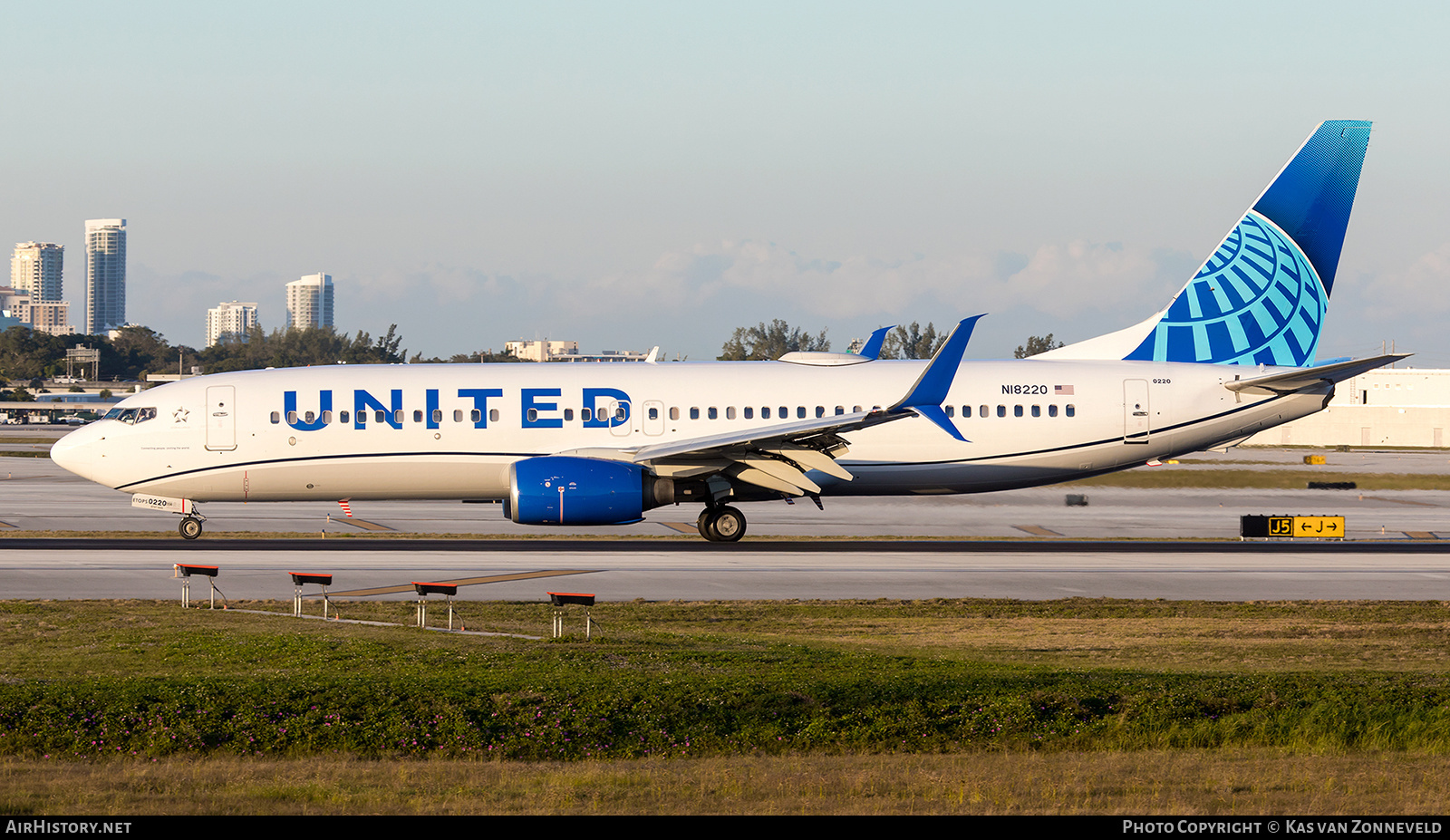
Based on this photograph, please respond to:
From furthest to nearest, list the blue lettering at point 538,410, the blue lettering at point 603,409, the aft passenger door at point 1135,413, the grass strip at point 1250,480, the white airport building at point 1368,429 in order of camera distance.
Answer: the white airport building at point 1368,429, the grass strip at point 1250,480, the aft passenger door at point 1135,413, the blue lettering at point 603,409, the blue lettering at point 538,410

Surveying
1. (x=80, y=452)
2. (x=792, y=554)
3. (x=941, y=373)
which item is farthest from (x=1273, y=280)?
(x=80, y=452)

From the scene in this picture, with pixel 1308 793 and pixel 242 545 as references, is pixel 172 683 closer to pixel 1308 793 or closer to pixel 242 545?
pixel 1308 793

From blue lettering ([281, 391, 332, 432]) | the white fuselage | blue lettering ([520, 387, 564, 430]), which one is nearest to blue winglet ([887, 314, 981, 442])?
the white fuselage

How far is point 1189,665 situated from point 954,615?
4.78 m

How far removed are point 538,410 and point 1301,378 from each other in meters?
18.7

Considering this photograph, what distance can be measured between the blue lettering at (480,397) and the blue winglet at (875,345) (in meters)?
Answer: 10.0

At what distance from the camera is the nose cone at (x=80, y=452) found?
30.9 meters

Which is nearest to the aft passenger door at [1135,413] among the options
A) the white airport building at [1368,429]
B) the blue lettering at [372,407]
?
the blue lettering at [372,407]

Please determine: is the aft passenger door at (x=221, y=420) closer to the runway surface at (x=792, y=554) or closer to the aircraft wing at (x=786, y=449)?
the runway surface at (x=792, y=554)

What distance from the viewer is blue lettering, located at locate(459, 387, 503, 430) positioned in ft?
101

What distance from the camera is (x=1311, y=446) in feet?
342

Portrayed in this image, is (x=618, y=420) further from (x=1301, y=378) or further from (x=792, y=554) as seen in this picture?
(x=1301, y=378)

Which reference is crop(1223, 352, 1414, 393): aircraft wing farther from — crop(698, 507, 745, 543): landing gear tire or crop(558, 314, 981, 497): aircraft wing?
crop(698, 507, 745, 543): landing gear tire
